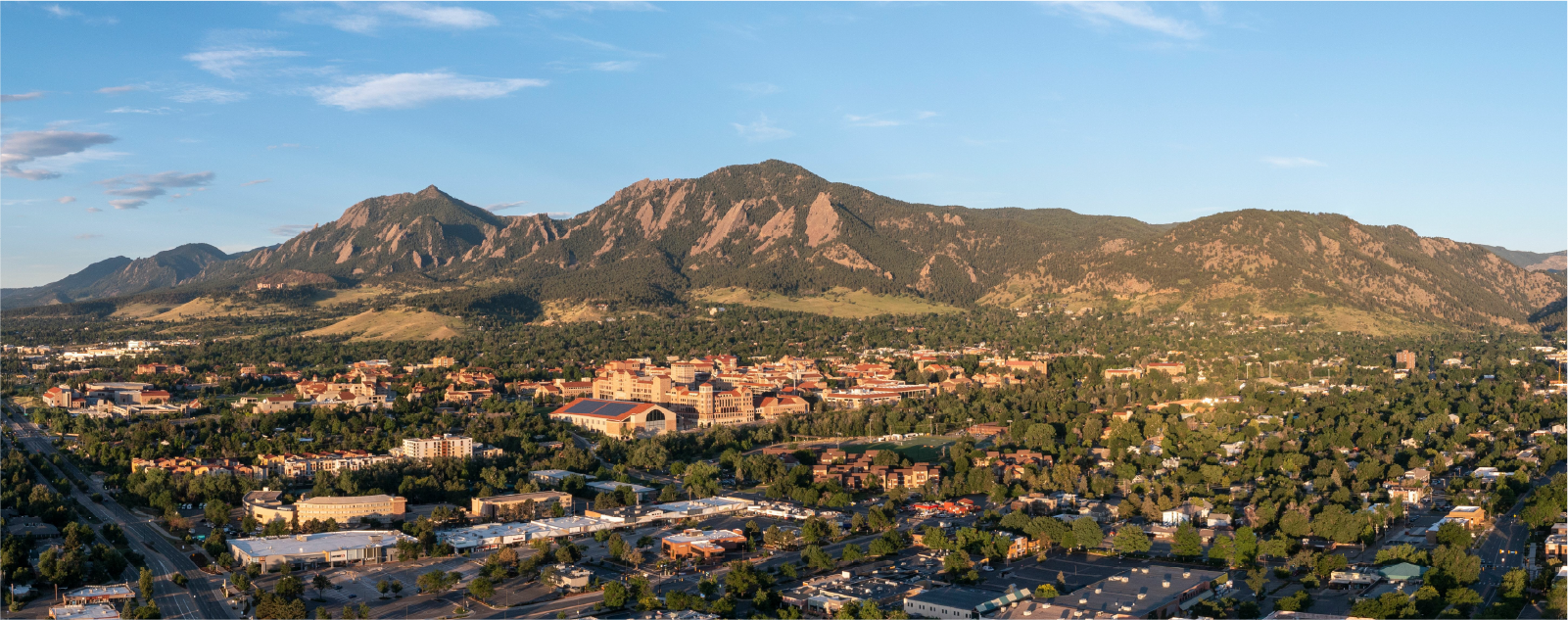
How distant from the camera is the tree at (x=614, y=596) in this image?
45781 millimetres

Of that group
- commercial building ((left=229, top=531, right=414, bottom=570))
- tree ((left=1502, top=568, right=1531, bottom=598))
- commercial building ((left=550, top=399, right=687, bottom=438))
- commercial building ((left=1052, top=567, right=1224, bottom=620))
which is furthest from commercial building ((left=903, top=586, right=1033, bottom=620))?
commercial building ((left=550, top=399, right=687, bottom=438))

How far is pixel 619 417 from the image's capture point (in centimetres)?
9519

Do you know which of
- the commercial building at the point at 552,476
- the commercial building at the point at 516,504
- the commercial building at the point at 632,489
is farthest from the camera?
the commercial building at the point at 552,476

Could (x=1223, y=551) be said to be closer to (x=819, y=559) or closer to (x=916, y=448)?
(x=819, y=559)

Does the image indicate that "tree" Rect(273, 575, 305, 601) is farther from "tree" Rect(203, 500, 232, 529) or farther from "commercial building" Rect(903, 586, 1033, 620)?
"commercial building" Rect(903, 586, 1033, 620)

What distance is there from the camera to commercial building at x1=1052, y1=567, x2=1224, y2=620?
146 feet

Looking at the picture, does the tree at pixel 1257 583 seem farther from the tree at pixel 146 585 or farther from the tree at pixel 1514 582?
the tree at pixel 146 585

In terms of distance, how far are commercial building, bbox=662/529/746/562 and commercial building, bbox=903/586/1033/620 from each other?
11.1m

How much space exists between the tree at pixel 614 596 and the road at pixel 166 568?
41.7 ft

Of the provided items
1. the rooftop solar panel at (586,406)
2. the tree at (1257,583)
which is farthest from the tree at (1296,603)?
the rooftop solar panel at (586,406)

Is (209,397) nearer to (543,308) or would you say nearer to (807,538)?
(807,538)

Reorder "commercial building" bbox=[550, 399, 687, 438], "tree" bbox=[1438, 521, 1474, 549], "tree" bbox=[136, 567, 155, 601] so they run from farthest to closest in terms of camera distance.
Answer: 1. "commercial building" bbox=[550, 399, 687, 438]
2. "tree" bbox=[1438, 521, 1474, 549]
3. "tree" bbox=[136, 567, 155, 601]

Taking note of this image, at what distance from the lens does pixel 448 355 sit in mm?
141750

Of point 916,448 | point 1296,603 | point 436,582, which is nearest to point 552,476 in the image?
point 916,448
